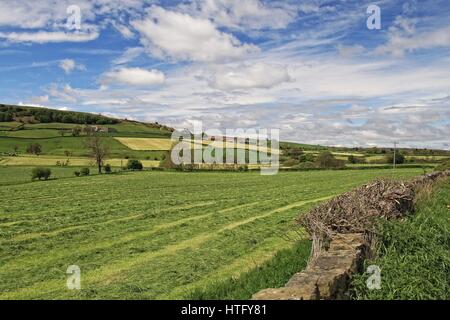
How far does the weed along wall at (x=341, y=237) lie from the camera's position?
5434 mm

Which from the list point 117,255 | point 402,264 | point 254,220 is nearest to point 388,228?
point 402,264

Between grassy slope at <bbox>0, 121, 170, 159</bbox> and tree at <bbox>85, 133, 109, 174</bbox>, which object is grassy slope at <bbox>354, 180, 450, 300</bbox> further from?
grassy slope at <bbox>0, 121, 170, 159</bbox>

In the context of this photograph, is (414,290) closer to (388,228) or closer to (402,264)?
(402,264)

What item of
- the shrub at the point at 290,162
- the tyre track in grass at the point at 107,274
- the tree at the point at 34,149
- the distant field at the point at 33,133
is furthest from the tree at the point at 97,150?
the tyre track in grass at the point at 107,274

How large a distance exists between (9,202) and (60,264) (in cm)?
1736

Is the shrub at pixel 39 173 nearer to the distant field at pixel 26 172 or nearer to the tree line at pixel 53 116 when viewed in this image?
the distant field at pixel 26 172

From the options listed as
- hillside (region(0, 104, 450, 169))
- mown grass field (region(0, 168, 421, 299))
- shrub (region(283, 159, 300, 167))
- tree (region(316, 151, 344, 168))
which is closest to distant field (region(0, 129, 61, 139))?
hillside (region(0, 104, 450, 169))

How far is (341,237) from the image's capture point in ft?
25.8

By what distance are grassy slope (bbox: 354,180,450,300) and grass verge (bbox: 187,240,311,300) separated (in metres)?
1.53

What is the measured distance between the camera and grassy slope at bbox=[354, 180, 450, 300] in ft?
20.6

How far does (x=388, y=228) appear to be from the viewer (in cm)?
855

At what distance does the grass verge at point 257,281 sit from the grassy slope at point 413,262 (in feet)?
5.01

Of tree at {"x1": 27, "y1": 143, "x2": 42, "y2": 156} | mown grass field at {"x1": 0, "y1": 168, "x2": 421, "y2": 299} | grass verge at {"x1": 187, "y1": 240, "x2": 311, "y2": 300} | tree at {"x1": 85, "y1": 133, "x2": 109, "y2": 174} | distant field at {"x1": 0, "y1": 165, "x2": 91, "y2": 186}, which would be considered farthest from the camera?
tree at {"x1": 27, "y1": 143, "x2": 42, "y2": 156}
